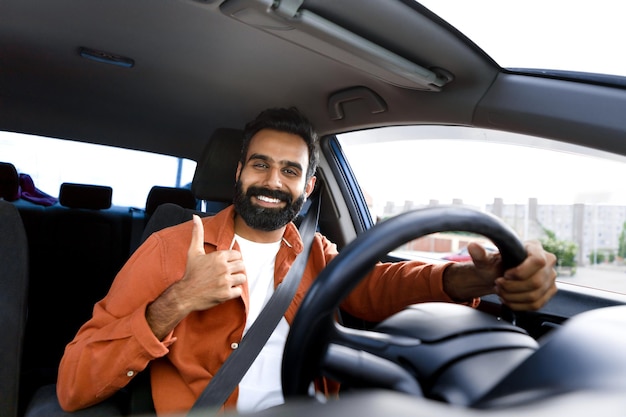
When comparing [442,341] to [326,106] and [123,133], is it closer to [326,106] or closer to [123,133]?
[326,106]

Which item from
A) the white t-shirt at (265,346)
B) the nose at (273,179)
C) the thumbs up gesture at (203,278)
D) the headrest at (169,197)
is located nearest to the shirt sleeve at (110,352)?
the thumbs up gesture at (203,278)

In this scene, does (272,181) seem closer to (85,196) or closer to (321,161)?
(321,161)

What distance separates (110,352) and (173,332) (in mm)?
187

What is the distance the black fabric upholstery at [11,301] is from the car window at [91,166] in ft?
3.93

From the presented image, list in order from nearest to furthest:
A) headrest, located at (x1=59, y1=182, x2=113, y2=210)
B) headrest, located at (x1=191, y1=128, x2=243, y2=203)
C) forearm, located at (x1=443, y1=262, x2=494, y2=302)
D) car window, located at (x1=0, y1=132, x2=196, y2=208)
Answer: forearm, located at (x1=443, y1=262, x2=494, y2=302) < headrest, located at (x1=191, y1=128, x2=243, y2=203) < headrest, located at (x1=59, y1=182, x2=113, y2=210) < car window, located at (x1=0, y1=132, x2=196, y2=208)

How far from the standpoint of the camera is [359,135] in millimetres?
2406

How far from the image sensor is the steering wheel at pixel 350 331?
0.69 metres

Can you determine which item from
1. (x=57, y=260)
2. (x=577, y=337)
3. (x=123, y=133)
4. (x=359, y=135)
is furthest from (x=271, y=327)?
(x=123, y=133)

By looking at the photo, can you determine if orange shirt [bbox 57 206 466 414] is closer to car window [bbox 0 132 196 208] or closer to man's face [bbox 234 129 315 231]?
man's face [bbox 234 129 315 231]

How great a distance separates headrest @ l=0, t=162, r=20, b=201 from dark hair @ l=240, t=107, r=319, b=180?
4.32 ft

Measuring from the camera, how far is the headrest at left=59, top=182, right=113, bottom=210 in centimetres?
271

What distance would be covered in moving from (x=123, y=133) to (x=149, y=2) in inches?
60.0

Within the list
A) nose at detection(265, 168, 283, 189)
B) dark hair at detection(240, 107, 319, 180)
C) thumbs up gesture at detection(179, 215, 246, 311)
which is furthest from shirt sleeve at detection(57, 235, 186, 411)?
dark hair at detection(240, 107, 319, 180)

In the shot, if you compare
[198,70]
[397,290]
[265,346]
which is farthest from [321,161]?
[265,346]
